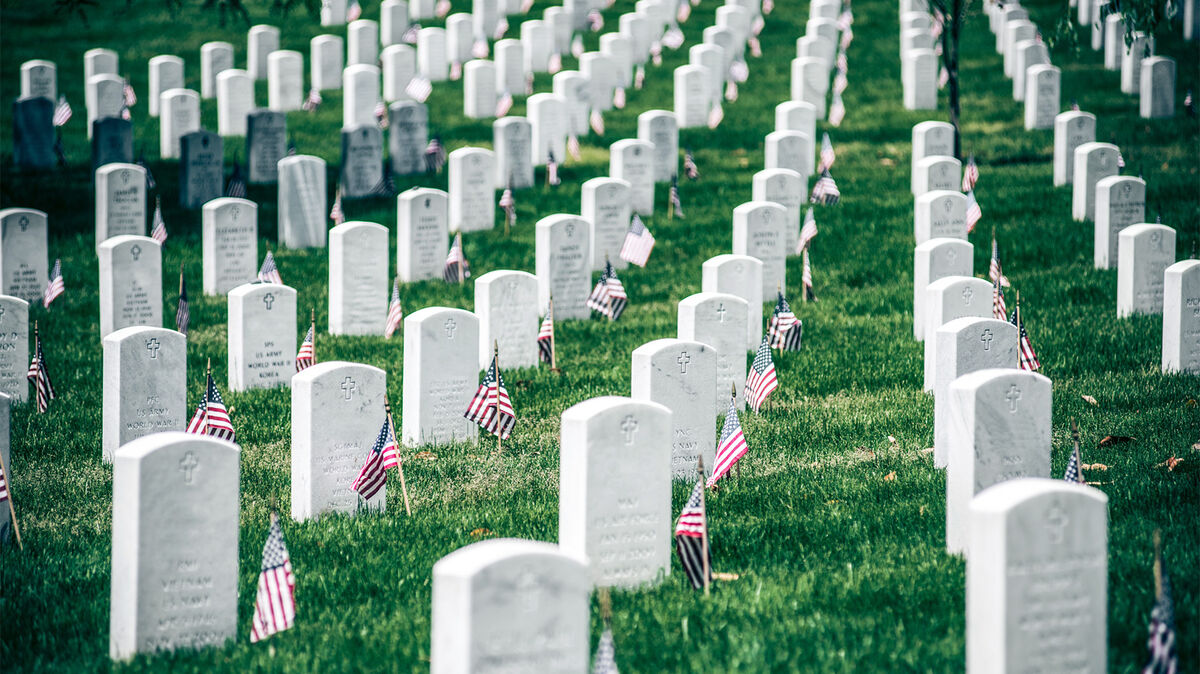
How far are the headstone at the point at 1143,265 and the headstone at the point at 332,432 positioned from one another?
7957 millimetres

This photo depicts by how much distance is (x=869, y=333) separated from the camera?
47.4 ft

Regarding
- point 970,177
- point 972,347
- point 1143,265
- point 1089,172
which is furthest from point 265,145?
point 972,347

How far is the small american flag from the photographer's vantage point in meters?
17.0

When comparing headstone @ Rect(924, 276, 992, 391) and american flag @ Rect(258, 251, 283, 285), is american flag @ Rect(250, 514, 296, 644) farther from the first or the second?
american flag @ Rect(258, 251, 283, 285)

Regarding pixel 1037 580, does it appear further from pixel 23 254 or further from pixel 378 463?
pixel 23 254

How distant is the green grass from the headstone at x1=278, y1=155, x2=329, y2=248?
0.38m

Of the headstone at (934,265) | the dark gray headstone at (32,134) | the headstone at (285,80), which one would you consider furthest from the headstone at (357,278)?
the headstone at (285,80)

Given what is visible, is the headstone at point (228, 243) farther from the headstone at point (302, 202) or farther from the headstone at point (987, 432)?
the headstone at point (987, 432)

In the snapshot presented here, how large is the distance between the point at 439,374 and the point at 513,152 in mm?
10298

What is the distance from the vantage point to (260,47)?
30719 mm

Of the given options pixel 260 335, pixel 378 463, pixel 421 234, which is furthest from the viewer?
pixel 421 234

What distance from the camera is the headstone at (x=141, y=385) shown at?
10750 mm

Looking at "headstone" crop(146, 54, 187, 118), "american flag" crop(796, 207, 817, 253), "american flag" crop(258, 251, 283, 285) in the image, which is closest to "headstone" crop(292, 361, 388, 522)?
"american flag" crop(258, 251, 283, 285)

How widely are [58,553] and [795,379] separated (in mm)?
6375
